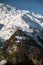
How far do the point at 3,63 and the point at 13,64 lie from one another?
16199mm

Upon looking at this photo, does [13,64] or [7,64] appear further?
[13,64]

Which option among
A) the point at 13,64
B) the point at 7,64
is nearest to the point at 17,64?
the point at 13,64

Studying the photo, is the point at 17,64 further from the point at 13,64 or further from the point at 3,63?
the point at 3,63

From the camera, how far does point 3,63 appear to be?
18088 cm

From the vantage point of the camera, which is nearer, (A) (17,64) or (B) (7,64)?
(B) (7,64)

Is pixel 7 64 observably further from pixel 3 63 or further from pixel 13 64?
pixel 13 64

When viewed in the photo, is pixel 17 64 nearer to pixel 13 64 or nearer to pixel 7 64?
pixel 13 64

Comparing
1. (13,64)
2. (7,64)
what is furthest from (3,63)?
(13,64)

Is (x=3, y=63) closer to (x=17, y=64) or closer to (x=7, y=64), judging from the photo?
(x=7, y=64)

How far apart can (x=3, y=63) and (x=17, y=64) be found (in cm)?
2113

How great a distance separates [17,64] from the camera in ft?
649

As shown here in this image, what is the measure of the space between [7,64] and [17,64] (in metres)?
20.6

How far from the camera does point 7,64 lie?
179 m

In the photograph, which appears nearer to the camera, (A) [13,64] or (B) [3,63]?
(B) [3,63]
